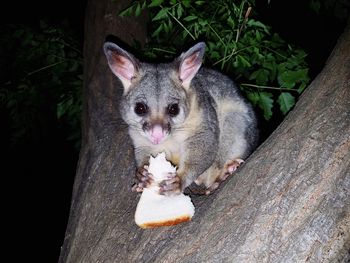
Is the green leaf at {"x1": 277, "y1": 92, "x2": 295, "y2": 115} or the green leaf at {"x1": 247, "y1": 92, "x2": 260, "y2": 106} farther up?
the green leaf at {"x1": 277, "y1": 92, "x2": 295, "y2": 115}

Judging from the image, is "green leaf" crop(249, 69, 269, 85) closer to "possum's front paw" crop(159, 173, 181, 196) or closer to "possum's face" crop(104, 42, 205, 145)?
"possum's face" crop(104, 42, 205, 145)

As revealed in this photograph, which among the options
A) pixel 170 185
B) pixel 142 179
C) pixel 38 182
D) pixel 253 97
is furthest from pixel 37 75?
pixel 38 182

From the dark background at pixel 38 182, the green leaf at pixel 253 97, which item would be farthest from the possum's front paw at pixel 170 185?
the dark background at pixel 38 182

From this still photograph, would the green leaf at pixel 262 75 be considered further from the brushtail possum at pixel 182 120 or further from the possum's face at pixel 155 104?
the possum's face at pixel 155 104

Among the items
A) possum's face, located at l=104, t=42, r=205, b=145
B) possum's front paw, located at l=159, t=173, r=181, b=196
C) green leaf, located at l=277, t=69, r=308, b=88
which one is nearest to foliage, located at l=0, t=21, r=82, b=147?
possum's face, located at l=104, t=42, r=205, b=145

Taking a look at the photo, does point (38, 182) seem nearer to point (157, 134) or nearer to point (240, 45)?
point (240, 45)

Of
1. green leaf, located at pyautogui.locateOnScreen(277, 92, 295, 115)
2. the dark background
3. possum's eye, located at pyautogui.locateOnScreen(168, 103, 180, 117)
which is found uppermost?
green leaf, located at pyautogui.locateOnScreen(277, 92, 295, 115)
